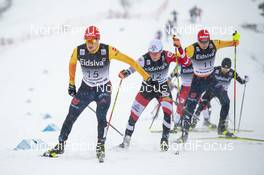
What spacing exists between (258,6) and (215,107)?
21.1 metres

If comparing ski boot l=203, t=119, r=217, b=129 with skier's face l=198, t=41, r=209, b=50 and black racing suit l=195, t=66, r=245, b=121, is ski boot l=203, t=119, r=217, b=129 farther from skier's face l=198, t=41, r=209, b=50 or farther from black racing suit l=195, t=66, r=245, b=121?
skier's face l=198, t=41, r=209, b=50

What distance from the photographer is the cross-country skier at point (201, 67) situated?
10047 mm

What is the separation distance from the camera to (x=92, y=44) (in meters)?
7.80

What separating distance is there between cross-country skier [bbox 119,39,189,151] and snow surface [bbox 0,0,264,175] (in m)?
0.59

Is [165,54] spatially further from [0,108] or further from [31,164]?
[0,108]

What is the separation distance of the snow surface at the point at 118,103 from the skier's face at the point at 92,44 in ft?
7.57

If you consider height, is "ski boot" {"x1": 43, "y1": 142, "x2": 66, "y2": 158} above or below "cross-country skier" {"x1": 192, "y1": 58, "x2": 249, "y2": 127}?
below

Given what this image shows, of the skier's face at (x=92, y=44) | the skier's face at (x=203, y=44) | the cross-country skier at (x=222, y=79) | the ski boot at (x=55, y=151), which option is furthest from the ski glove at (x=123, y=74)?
the cross-country skier at (x=222, y=79)

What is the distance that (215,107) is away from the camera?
734 inches

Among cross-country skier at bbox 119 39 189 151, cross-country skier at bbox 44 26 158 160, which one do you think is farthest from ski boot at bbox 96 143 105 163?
cross-country skier at bbox 119 39 189 151

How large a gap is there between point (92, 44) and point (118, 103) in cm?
1292

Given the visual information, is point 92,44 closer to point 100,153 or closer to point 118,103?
point 100,153

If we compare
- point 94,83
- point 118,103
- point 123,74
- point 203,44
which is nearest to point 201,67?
point 203,44

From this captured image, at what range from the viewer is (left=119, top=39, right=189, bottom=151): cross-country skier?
360 inches
